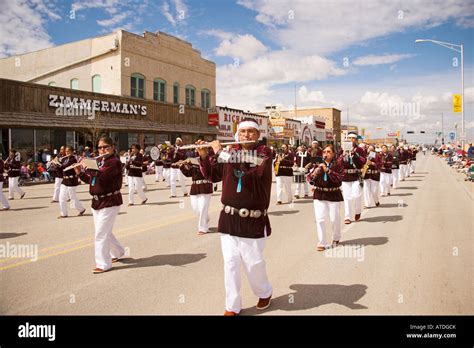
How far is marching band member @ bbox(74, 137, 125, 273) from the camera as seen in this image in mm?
5965

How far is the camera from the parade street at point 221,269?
182 inches

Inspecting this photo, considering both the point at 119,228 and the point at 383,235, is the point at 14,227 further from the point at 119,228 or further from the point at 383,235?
the point at 383,235

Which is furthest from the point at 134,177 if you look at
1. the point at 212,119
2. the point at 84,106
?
the point at 212,119

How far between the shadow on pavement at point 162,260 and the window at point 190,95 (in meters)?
31.2

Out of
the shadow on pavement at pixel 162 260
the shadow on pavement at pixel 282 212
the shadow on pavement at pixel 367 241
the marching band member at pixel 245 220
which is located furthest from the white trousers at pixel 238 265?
the shadow on pavement at pixel 282 212

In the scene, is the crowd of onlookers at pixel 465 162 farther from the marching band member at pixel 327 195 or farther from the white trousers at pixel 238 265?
the white trousers at pixel 238 265

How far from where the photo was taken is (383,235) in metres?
8.37

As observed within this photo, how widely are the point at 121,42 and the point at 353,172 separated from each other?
83.2ft

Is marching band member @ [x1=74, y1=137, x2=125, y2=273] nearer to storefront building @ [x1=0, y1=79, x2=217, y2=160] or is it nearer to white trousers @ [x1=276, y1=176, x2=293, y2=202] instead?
white trousers @ [x1=276, y1=176, x2=293, y2=202]

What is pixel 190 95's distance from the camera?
37.1 m

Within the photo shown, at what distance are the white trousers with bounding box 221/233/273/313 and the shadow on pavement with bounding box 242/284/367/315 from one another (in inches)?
11.3

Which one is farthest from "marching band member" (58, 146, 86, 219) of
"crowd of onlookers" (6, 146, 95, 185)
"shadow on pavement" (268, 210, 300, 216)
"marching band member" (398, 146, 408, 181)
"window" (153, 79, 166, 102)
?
"window" (153, 79, 166, 102)
